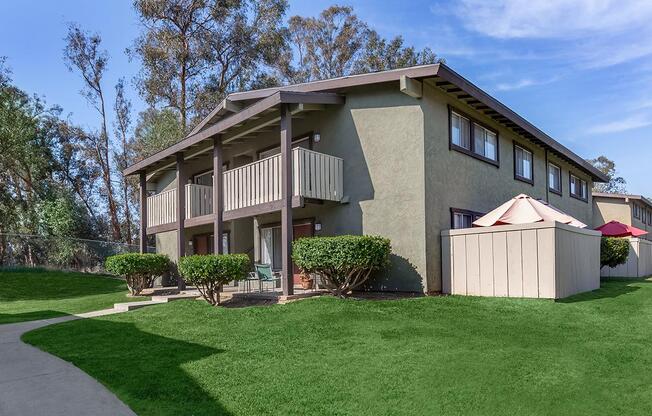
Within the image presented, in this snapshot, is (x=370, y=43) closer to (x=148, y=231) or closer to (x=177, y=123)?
(x=177, y=123)

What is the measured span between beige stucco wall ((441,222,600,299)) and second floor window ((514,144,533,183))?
495 centimetres

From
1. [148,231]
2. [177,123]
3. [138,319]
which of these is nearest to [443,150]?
[138,319]

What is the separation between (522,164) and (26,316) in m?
16.0

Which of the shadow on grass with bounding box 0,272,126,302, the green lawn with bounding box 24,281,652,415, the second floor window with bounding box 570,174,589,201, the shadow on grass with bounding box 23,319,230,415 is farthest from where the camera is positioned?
the second floor window with bounding box 570,174,589,201

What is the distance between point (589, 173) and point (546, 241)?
17170 millimetres

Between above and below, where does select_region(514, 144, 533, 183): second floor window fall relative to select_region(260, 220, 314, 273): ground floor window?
above

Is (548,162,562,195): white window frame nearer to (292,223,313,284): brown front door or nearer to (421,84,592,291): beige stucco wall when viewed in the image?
(421,84,592,291): beige stucco wall

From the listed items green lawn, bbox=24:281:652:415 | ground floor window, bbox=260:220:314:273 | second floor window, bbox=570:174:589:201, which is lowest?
green lawn, bbox=24:281:652:415

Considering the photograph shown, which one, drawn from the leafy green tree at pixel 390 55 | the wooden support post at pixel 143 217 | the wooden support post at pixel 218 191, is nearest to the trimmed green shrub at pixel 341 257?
the wooden support post at pixel 218 191

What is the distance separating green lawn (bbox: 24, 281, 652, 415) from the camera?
5.01 m

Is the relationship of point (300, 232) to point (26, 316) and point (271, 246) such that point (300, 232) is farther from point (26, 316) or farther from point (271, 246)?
point (26, 316)

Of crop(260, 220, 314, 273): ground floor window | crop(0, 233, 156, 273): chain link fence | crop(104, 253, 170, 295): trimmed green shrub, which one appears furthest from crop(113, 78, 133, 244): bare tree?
crop(260, 220, 314, 273): ground floor window

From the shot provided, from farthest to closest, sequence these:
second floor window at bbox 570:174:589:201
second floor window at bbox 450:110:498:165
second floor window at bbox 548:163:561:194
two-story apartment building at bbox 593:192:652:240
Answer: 1. two-story apartment building at bbox 593:192:652:240
2. second floor window at bbox 570:174:589:201
3. second floor window at bbox 548:163:561:194
4. second floor window at bbox 450:110:498:165

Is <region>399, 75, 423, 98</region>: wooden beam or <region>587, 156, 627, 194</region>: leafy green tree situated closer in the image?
<region>399, 75, 423, 98</region>: wooden beam
